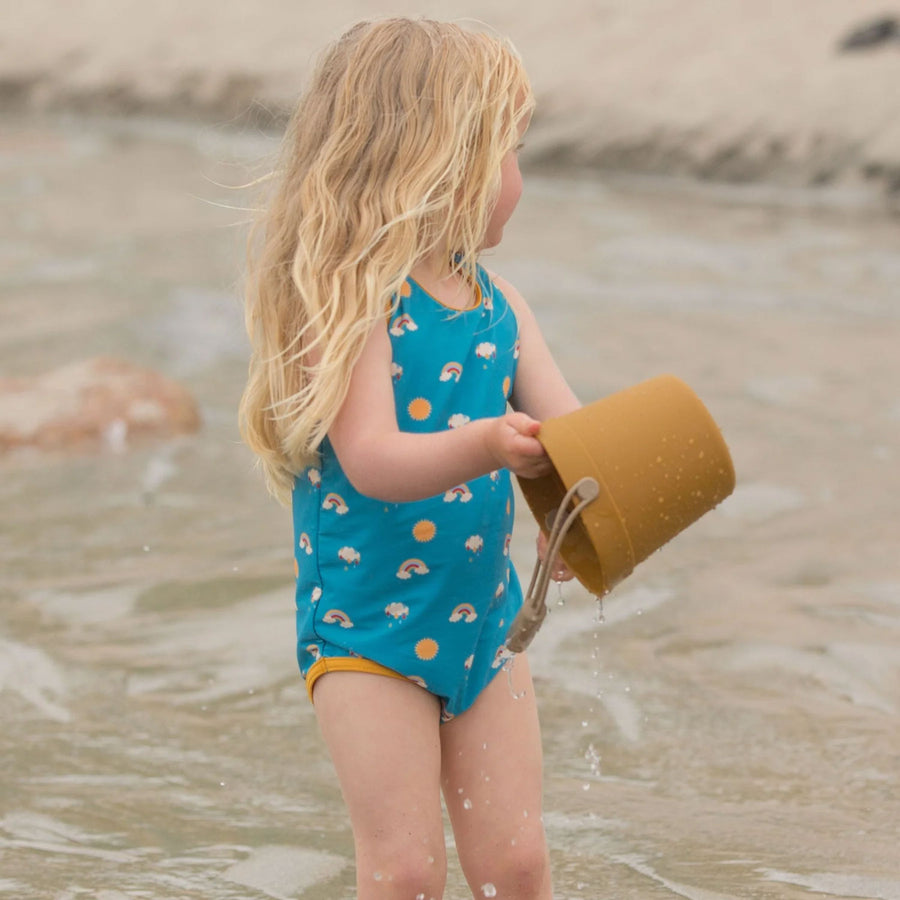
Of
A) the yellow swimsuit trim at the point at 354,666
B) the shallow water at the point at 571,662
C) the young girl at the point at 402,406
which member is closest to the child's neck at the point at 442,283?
the young girl at the point at 402,406

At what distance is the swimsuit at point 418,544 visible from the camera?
2477mm

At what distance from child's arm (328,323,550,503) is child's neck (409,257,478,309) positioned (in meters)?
0.13

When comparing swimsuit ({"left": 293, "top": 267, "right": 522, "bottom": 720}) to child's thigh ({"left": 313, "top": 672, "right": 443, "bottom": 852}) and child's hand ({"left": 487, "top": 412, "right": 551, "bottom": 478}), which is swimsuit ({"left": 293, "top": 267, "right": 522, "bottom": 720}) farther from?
child's hand ({"left": 487, "top": 412, "right": 551, "bottom": 478})

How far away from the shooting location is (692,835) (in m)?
3.32

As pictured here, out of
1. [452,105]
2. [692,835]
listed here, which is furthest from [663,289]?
[452,105]

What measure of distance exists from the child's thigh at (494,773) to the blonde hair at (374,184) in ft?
1.65

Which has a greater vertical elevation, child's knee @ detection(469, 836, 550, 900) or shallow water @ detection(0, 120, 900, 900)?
child's knee @ detection(469, 836, 550, 900)

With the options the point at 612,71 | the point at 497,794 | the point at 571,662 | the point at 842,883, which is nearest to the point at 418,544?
the point at 497,794

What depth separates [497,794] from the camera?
2574 mm

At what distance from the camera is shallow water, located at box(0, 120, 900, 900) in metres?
3.27

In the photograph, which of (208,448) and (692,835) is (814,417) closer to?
(208,448)

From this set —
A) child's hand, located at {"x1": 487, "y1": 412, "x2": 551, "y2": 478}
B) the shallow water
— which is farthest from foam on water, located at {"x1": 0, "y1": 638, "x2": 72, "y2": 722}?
child's hand, located at {"x1": 487, "y1": 412, "x2": 551, "y2": 478}

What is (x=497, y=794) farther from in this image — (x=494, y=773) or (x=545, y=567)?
(x=545, y=567)

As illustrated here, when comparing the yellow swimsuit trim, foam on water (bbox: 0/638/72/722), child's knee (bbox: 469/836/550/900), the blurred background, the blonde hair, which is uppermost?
the blonde hair
